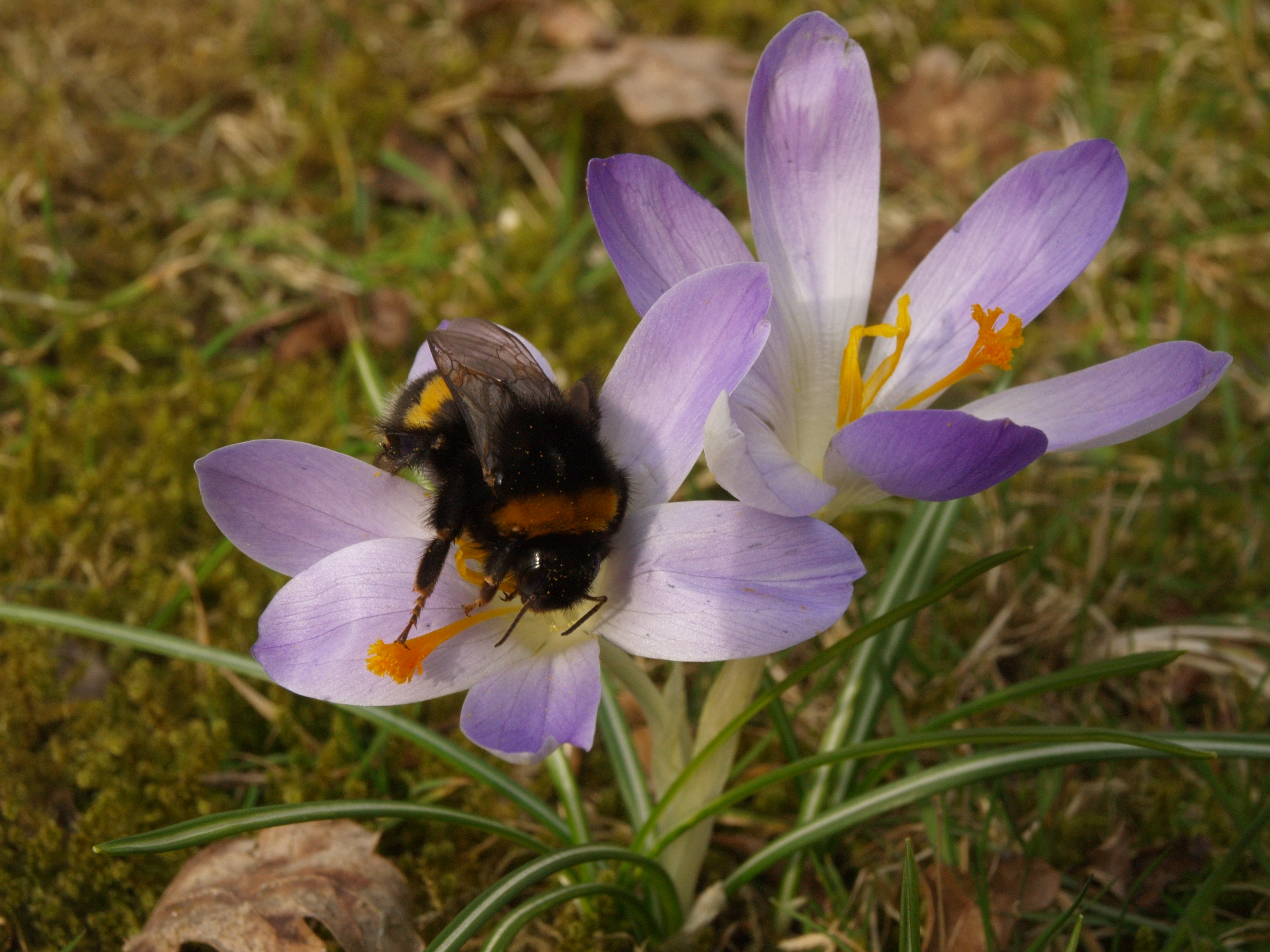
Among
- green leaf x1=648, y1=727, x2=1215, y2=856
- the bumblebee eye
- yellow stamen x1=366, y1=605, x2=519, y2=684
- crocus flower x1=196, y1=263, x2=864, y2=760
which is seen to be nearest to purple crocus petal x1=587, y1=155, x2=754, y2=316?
crocus flower x1=196, y1=263, x2=864, y2=760

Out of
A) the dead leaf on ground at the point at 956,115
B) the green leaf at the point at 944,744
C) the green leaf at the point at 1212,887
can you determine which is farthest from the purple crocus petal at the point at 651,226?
the dead leaf on ground at the point at 956,115

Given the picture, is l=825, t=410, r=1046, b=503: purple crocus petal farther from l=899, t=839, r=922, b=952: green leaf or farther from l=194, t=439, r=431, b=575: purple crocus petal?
l=194, t=439, r=431, b=575: purple crocus petal

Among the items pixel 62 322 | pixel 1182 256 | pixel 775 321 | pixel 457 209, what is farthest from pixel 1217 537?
pixel 62 322

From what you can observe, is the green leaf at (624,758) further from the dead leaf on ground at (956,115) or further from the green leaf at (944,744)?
Result: the dead leaf on ground at (956,115)

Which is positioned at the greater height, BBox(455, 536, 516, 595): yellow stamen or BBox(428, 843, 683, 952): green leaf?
BBox(455, 536, 516, 595): yellow stamen

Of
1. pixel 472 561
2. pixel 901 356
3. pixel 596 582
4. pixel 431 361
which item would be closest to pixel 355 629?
pixel 472 561

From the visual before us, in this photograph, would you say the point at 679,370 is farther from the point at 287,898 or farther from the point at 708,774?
the point at 287,898

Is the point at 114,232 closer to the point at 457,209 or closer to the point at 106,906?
the point at 457,209
